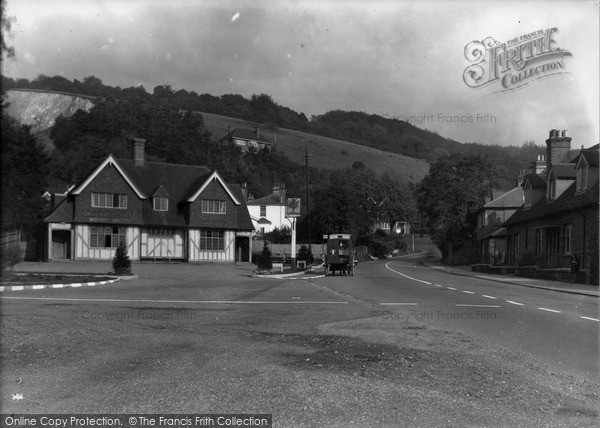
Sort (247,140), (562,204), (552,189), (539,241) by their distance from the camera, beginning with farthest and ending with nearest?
(247,140), (539,241), (552,189), (562,204)

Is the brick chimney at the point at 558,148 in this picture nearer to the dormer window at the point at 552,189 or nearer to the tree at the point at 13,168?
the dormer window at the point at 552,189

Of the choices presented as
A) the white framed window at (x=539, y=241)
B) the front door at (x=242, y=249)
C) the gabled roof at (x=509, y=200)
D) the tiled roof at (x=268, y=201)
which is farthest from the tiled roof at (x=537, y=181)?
the tiled roof at (x=268, y=201)

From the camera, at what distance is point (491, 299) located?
19594mm

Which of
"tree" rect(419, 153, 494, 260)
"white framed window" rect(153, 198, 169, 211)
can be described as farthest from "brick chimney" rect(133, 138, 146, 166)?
"tree" rect(419, 153, 494, 260)

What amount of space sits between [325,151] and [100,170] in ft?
188

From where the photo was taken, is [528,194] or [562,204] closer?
[562,204]

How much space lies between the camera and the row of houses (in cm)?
3250

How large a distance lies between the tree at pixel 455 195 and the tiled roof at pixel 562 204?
19542 mm

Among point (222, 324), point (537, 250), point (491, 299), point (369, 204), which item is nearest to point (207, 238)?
point (537, 250)

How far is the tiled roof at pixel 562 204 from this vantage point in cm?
3273

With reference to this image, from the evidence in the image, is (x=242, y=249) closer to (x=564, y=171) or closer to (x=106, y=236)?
(x=106, y=236)

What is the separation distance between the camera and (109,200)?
164 ft

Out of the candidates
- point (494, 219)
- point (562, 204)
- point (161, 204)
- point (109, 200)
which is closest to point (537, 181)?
point (562, 204)

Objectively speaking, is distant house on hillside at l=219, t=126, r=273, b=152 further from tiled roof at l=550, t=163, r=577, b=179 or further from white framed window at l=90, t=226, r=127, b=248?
tiled roof at l=550, t=163, r=577, b=179
